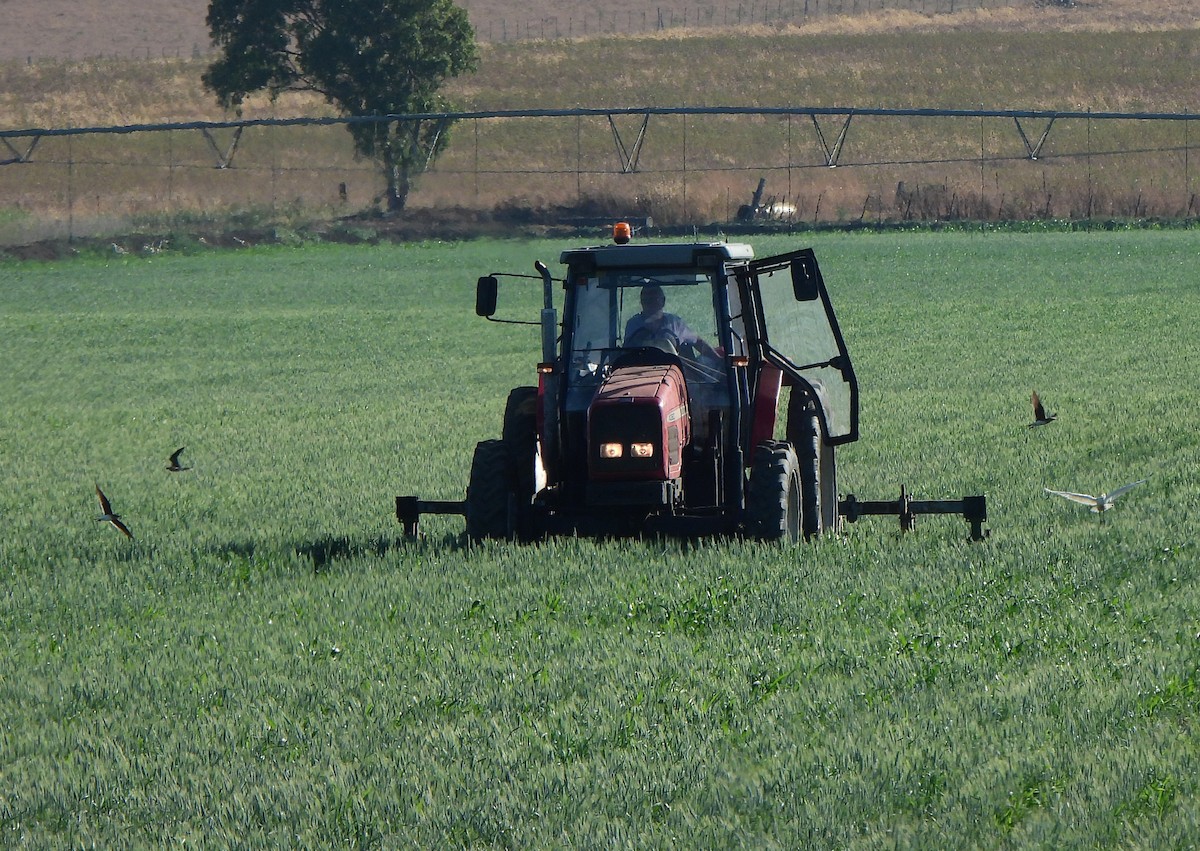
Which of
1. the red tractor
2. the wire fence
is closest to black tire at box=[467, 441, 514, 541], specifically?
the red tractor

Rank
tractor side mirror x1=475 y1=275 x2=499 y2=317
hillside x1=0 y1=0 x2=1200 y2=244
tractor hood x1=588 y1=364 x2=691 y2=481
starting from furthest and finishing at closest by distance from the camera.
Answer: hillside x1=0 y1=0 x2=1200 y2=244 < tractor side mirror x1=475 y1=275 x2=499 y2=317 < tractor hood x1=588 y1=364 x2=691 y2=481

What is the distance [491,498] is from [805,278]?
2.18 meters

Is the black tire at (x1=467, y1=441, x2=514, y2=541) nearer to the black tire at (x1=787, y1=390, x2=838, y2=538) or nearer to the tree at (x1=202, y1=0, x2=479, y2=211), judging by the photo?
the black tire at (x1=787, y1=390, x2=838, y2=538)

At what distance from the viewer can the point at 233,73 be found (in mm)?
64875

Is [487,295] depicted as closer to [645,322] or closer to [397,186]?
[645,322]

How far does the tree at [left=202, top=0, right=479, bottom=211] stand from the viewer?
62969 millimetres

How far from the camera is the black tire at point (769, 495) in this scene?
30.6 feet

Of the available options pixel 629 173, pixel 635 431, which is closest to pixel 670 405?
pixel 635 431

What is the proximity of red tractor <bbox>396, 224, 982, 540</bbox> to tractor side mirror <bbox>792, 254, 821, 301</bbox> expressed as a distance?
0.03 ft

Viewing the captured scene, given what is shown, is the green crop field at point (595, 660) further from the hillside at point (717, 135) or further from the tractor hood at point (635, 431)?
the hillside at point (717, 135)

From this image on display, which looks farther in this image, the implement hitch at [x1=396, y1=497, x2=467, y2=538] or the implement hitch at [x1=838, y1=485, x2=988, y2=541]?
the implement hitch at [x1=396, y1=497, x2=467, y2=538]

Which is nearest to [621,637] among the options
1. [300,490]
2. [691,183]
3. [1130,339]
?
[300,490]

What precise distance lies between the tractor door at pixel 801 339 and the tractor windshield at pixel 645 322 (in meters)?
0.27

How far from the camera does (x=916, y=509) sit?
10.4 meters
